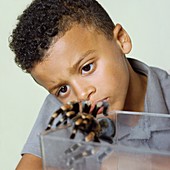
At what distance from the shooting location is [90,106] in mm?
485

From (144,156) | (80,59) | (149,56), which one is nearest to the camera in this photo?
(144,156)

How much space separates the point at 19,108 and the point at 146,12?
359 mm

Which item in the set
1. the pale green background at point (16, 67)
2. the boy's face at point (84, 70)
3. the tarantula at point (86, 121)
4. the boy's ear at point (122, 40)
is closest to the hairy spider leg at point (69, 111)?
the tarantula at point (86, 121)

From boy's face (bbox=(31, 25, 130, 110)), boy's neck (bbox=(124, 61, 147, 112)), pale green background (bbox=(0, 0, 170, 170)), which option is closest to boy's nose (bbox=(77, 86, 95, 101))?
boy's face (bbox=(31, 25, 130, 110))

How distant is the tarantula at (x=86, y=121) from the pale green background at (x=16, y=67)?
54 cm

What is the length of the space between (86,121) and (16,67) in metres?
0.67

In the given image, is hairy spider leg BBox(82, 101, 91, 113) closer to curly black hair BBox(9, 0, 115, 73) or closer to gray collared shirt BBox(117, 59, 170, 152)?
gray collared shirt BBox(117, 59, 170, 152)

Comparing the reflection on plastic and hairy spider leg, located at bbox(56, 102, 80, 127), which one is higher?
hairy spider leg, located at bbox(56, 102, 80, 127)

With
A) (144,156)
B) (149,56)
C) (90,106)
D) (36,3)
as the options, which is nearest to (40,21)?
(36,3)

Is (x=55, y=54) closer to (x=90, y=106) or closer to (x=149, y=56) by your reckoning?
(x=90, y=106)

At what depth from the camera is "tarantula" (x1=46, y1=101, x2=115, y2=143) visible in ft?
1.38

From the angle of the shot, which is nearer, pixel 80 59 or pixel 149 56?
pixel 80 59

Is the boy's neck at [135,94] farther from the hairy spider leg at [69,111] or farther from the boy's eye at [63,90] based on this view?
the hairy spider leg at [69,111]

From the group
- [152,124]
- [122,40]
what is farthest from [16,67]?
[152,124]
